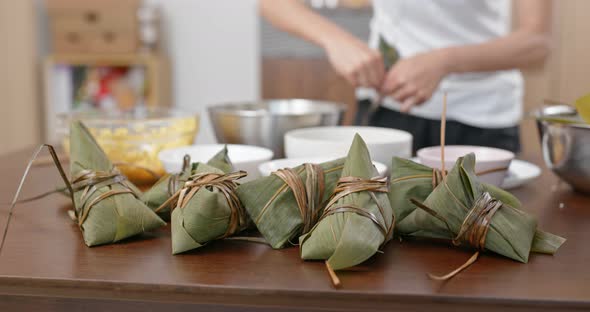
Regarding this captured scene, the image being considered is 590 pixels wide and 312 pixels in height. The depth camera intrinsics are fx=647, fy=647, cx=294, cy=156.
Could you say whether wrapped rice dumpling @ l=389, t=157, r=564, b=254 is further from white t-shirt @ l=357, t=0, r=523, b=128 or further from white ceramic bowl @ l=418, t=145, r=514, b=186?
white t-shirt @ l=357, t=0, r=523, b=128

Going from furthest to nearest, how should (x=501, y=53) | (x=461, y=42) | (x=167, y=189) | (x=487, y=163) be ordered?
(x=461, y=42) < (x=501, y=53) < (x=487, y=163) < (x=167, y=189)

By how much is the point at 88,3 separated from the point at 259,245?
10.00ft

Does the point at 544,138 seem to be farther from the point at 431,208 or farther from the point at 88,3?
the point at 88,3

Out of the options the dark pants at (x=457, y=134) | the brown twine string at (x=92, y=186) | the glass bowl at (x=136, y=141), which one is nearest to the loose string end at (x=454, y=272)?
the brown twine string at (x=92, y=186)

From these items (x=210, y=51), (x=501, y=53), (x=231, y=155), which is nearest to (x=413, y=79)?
(x=501, y=53)

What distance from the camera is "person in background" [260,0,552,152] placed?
5.24 feet

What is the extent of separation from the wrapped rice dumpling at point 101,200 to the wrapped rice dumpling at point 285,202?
0.12 meters

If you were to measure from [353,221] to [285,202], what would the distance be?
0.10 meters

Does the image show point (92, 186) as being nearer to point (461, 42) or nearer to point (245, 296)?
point (245, 296)

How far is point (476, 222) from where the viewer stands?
0.66 meters

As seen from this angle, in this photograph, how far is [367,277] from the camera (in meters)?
0.61

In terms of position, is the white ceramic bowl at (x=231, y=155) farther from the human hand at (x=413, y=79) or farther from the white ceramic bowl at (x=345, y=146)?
the human hand at (x=413, y=79)

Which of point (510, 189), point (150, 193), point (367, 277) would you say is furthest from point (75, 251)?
point (510, 189)

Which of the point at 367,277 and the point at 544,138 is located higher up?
the point at 544,138
